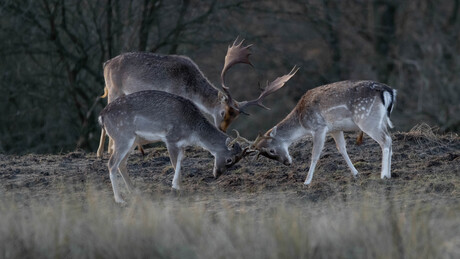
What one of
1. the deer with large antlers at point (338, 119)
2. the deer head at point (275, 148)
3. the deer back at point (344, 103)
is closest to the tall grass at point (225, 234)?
the deer with large antlers at point (338, 119)

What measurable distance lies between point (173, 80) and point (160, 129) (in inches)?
114

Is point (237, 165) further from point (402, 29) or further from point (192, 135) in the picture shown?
point (402, 29)

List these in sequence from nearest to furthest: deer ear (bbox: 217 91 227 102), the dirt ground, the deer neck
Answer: the dirt ground → the deer neck → deer ear (bbox: 217 91 227 102)

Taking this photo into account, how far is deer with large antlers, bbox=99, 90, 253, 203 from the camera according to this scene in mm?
9773

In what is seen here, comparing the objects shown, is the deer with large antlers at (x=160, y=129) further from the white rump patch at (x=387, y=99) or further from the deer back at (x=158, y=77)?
the deer back at (x=158, y=77)

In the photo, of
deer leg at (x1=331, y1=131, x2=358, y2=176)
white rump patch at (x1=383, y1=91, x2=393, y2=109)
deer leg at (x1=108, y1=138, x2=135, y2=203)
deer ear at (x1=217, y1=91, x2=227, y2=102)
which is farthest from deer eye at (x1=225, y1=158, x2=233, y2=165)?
deer ear at (x1=217, y1=91, x2=227, y2=102)

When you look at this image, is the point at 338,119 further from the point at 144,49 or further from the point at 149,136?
the point at 144,49

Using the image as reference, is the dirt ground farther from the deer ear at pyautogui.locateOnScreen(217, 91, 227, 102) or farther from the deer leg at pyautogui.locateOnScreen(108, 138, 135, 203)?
the deer ear at pyautogui.locateOnScreen(217, 91, 227, 102)

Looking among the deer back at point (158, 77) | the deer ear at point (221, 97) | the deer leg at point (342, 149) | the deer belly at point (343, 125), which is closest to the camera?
the deer belly at point (343, 125)

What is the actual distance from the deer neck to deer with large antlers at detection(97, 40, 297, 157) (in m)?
1.34

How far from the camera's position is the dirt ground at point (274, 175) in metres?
9.42

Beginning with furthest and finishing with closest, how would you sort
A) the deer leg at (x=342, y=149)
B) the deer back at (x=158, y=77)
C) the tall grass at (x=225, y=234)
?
the deer back at (x=158, y=77) → the deer leg at (x=342, y=149) → the tall grass at (x=225, y=234)

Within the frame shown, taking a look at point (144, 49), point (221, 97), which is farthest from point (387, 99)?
point (144, 49)

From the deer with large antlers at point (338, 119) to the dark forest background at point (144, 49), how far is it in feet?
24.0
